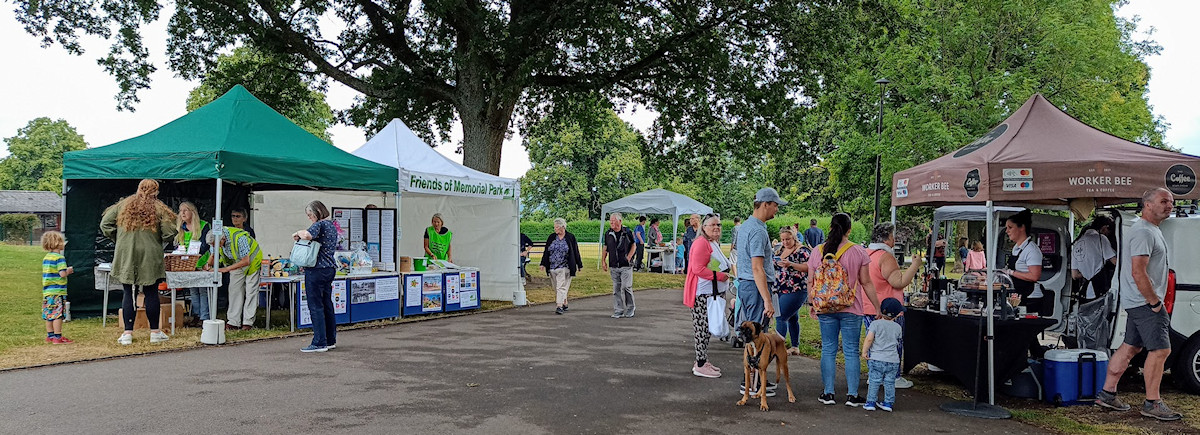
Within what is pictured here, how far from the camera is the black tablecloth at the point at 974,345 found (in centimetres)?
668

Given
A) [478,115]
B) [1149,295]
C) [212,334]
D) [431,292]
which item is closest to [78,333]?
[212,334]

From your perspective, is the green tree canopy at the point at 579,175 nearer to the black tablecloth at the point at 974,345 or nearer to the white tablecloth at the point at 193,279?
the white tablecloth at the point at 193,279

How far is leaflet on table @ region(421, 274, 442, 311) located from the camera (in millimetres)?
12898

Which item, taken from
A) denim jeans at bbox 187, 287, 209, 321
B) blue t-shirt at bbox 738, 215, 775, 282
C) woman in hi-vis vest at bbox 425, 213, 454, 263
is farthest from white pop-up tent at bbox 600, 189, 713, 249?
blue t-shirt at bbox 738, 215, 775, 282

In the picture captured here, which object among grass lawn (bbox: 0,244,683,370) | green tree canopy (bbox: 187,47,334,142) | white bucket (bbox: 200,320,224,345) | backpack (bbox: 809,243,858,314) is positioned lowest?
grass lawn (bbox: 0,244,683,370)

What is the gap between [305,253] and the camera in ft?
28.9

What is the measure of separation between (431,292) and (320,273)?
4.04 m

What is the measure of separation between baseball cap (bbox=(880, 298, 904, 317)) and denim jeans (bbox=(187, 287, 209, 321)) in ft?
30.2

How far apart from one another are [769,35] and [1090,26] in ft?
48.8

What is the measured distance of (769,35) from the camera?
62.2ft

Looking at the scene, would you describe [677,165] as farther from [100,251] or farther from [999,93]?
[100,251]

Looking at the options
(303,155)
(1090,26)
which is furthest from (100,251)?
(1090,26)

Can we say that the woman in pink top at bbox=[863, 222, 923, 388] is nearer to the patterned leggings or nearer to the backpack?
the backpack

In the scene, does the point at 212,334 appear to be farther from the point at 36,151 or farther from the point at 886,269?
the point at 36,151
